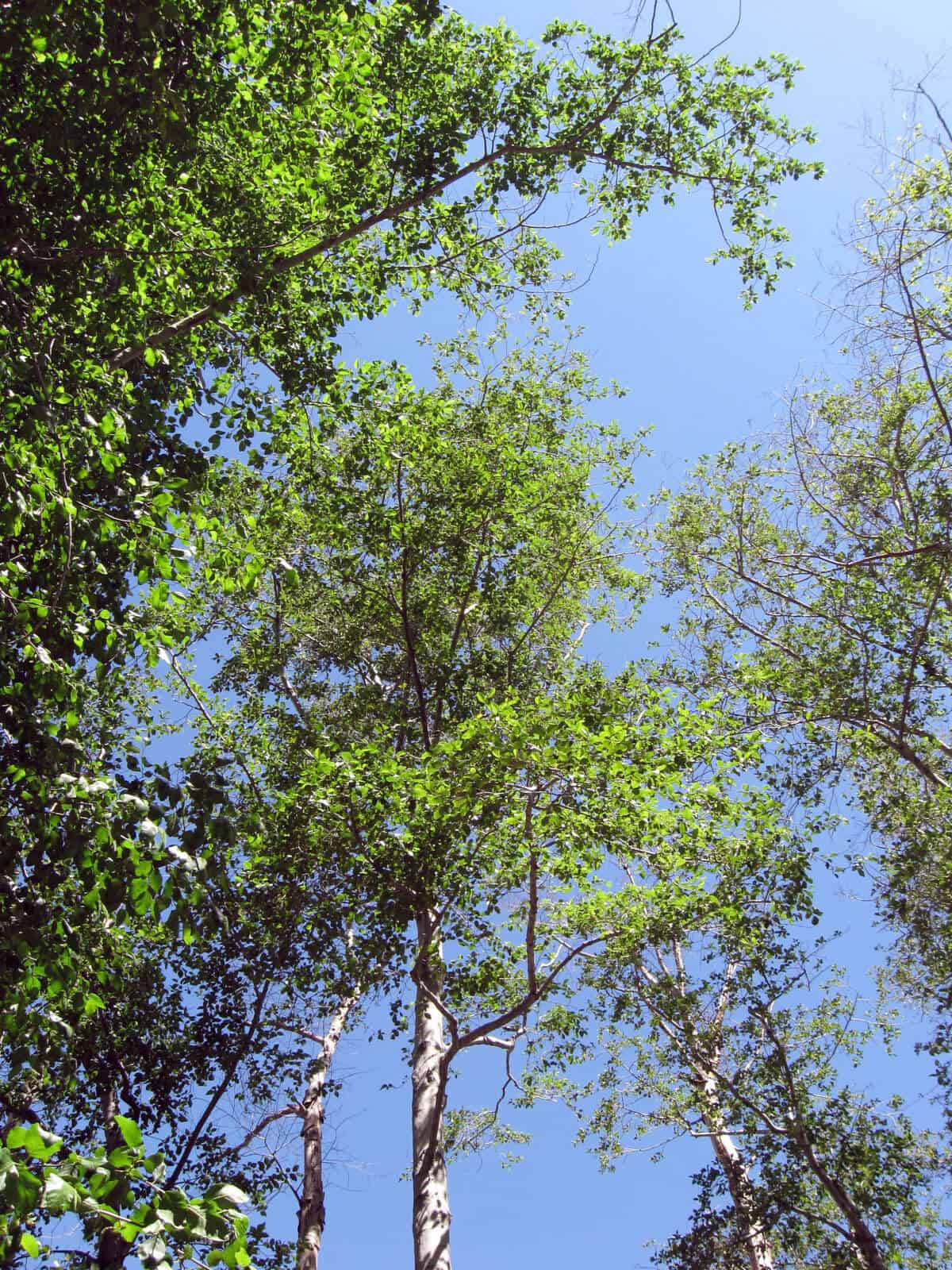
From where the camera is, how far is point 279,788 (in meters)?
9.37

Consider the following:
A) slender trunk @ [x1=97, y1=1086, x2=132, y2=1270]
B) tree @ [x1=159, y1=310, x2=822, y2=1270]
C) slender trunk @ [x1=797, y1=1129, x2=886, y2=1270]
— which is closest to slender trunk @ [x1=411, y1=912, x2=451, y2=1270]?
tree @ [x1=159, y1=310, x2=822, y2=1270]

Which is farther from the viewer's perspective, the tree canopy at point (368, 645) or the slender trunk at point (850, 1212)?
the slender trunk at point (850, 1212)

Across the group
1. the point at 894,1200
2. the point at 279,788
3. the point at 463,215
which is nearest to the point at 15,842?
the point at 279,788

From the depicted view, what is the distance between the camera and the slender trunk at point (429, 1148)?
786cm

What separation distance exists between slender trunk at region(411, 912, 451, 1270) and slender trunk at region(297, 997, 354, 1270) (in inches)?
58.2

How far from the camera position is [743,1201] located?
935 cm

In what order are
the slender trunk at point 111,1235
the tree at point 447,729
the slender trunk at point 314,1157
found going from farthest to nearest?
the slender trunk at point 314,1157, the tree at point 447,729, the slender trunk at point 111,1235

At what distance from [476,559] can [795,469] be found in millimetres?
5354

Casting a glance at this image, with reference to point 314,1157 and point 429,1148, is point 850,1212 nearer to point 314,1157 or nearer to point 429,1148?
point 429,1148

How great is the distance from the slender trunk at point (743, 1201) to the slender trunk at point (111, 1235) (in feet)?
19.2

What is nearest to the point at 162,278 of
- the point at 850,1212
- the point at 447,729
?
the point at 447,729

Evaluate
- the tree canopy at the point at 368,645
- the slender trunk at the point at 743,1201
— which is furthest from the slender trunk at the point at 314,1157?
the slender trunk at the point at 743,1201

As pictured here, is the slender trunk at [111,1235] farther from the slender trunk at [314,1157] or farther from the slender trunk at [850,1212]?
the slender trunk at [850,1212]

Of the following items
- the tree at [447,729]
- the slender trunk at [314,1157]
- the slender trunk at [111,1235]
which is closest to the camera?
the slender trunk at [111,1235]
